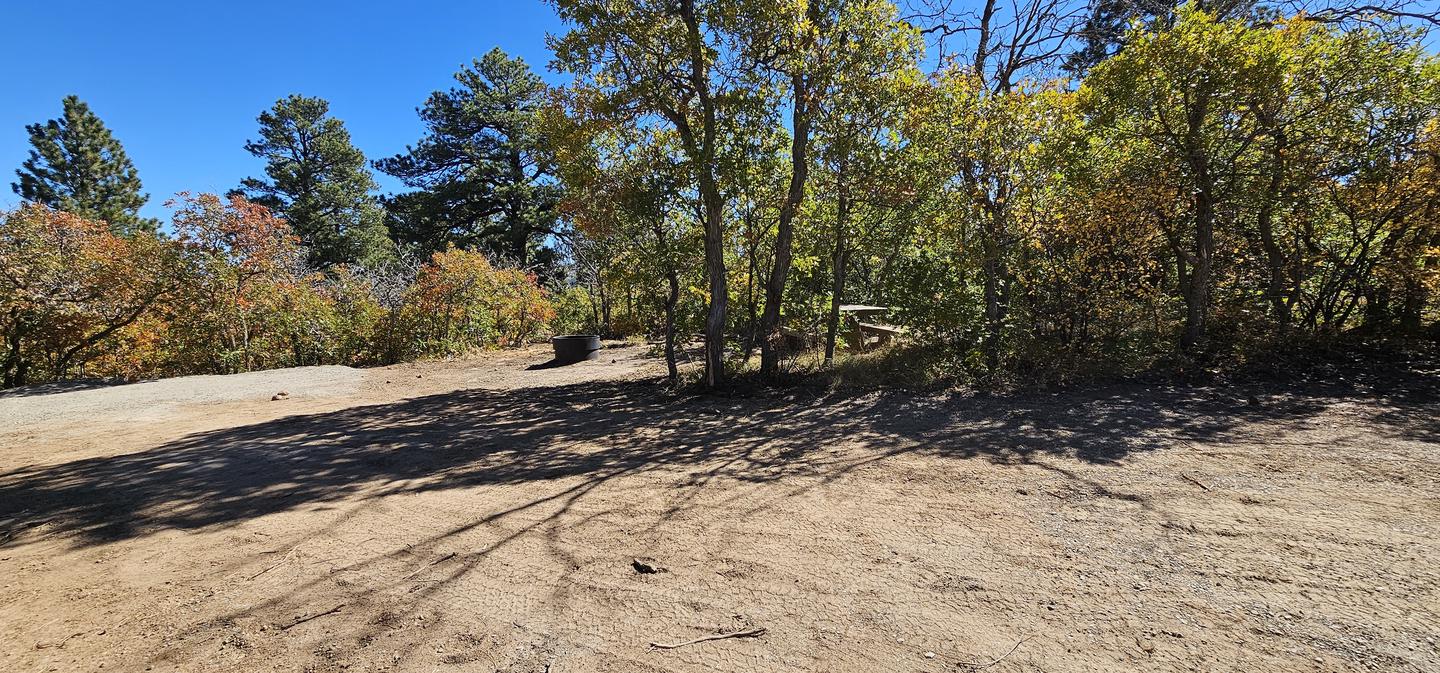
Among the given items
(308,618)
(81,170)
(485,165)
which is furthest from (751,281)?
(81,170)

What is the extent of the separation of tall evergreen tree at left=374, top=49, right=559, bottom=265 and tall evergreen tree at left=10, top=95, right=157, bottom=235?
14.3 meters

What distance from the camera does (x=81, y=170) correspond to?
27.8 metres

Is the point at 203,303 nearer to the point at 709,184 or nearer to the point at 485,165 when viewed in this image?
the point at 709,184

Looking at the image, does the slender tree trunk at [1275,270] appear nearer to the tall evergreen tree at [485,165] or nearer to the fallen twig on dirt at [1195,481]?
the fallen twig on dirt at [1195,481]

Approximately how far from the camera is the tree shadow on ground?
3818mm

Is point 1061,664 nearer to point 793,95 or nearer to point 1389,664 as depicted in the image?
point 1389,664

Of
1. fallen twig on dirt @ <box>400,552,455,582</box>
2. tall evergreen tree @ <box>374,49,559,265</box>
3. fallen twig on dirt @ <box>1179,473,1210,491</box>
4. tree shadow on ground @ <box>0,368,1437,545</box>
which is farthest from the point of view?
tall evergreen tree @ <box>374,49,559,265</box>

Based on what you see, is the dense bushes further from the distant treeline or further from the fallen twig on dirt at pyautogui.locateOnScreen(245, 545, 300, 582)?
the fallen twig on dirt at pyautogui.locateOnScreen(245, 545, 300, 582)

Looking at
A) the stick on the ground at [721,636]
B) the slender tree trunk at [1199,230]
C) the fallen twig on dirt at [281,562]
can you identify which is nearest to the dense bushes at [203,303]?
the fallen twig on dirt at [281,562]

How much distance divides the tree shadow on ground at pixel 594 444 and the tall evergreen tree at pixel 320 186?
25.1 meters

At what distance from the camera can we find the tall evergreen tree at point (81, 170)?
26922 mm

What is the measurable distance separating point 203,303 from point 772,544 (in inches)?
514

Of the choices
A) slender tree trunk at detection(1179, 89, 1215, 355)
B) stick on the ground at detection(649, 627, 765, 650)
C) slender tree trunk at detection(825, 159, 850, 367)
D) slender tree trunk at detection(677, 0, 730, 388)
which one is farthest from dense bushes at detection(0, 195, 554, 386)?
slender tree trunk at detection(1179, 89, 1215, 355)

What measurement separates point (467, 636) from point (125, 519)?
3053 millimetres
